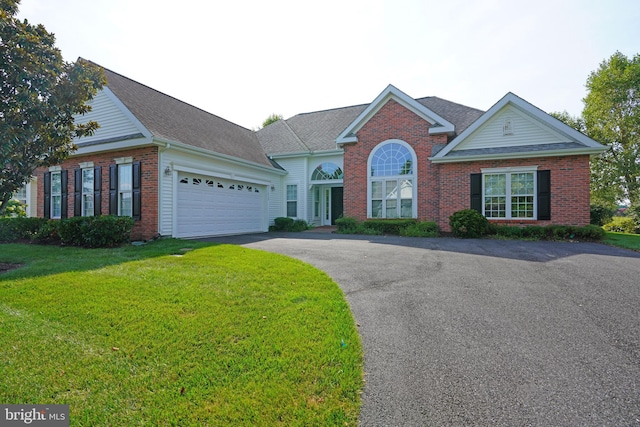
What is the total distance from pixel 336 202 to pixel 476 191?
8.37 metres

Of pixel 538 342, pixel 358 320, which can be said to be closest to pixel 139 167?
pixel 358 320

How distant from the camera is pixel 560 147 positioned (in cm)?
1208

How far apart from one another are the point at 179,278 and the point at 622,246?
41.9ft

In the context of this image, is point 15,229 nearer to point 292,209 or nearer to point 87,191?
point 87,191

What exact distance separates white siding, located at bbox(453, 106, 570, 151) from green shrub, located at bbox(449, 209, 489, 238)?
3306 millimetres

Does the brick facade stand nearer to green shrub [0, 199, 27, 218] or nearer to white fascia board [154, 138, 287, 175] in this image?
white fascia board [154, 138, 287, 175]

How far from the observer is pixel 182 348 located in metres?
3.21

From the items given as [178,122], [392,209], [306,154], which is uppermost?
[178,122]

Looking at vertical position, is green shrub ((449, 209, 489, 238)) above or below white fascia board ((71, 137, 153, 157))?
below

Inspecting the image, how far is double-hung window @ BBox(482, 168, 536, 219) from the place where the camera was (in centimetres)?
1266

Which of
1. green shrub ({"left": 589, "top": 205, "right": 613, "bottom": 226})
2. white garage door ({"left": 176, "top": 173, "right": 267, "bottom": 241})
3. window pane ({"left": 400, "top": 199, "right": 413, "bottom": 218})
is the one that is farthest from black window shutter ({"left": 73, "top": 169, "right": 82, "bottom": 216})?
green shrub ({"left": 589, "top": 205, "right": 613, "bottom": 226})

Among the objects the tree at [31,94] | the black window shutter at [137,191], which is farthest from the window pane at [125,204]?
the tree at [31,94]

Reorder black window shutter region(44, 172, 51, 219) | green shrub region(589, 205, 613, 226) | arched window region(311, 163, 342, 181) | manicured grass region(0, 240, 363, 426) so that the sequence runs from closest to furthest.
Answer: manicured grass region(0, 240, 363, 426), black window shutter region(44, 172, 51, 219), arched window region(311, 163, 342, 181), green shrub region(589, 205, 613, 226)

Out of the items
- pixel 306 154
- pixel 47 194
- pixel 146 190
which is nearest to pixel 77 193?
pixel 47 194
